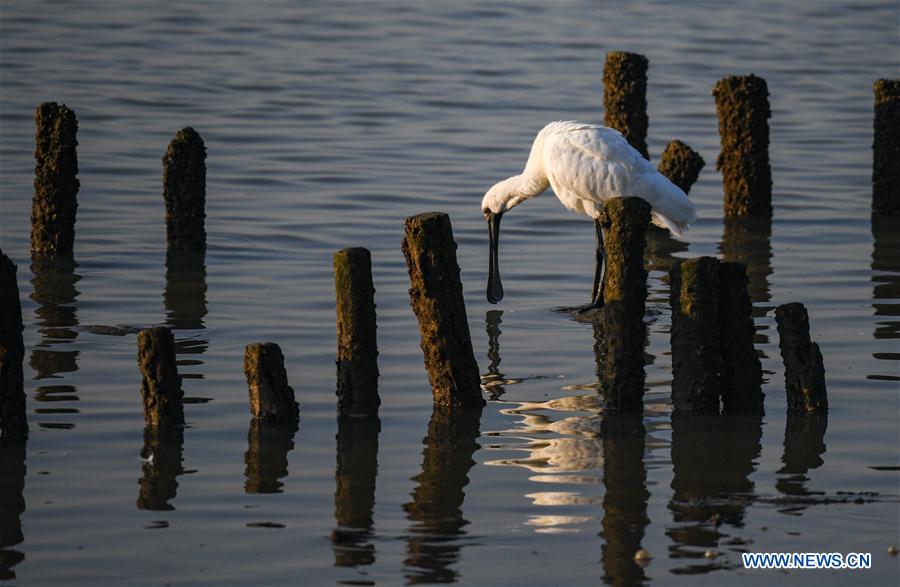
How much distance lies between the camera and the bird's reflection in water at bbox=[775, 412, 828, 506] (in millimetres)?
8938

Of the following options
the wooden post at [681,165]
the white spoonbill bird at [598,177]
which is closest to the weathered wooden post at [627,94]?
the wooden post at [681,165]

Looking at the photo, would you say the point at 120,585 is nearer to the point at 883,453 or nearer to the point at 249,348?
the point at 249,348

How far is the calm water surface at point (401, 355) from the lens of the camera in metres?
8.02

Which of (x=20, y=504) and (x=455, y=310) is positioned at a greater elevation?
(x=455, y=310)

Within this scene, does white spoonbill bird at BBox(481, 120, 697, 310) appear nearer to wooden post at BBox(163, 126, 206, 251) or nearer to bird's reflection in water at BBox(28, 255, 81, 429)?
wooden post at BBox(163, 126, 206, 251)

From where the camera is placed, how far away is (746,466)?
365 inches

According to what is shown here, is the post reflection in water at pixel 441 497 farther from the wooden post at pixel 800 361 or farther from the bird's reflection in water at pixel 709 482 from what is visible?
the wooden post at pixel 800 361

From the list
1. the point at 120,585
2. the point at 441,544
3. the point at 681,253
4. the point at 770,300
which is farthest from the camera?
the point at 681,253

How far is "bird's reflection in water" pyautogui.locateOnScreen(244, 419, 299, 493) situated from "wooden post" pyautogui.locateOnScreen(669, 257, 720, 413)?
7.64ft

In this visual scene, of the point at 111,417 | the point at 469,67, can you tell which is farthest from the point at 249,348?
the point at 469,67

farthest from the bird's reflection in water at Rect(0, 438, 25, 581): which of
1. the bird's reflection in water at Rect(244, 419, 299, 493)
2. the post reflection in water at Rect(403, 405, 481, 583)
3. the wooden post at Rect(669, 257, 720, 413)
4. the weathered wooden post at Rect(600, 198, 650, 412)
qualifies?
the wooden post at Rect(669, 257, 720, 413)

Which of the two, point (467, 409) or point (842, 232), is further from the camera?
point (842, 232)

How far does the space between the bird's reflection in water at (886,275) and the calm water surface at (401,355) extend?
0.16ft

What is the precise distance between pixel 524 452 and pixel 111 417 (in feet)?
8.40
